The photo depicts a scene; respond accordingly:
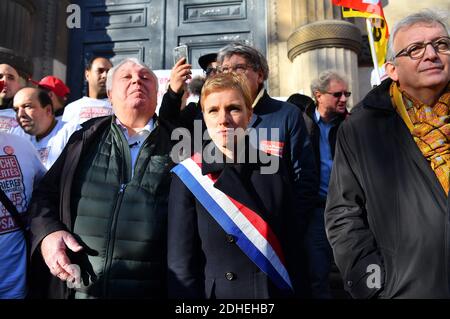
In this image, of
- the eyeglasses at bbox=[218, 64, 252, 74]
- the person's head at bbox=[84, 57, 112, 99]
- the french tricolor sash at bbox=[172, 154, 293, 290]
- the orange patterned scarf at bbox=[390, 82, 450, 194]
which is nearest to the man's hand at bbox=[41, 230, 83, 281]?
the french tricolor sash at bbox=[172, 154, 293, 290]

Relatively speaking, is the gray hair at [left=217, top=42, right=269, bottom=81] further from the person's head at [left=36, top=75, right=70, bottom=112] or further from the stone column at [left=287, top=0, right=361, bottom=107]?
the stone column at [left=287, top=0, right=361, bottom=107]

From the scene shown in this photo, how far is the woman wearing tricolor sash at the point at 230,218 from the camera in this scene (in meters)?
1.91

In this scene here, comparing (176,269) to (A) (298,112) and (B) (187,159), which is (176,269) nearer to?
(B) (187,159)

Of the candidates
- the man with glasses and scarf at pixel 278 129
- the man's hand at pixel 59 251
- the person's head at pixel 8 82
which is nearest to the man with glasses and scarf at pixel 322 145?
the man with glasses and scarf at pixel 278 129

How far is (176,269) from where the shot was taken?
6.31 ft

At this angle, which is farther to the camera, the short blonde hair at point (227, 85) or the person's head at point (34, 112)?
the person's head at point (34, 112)

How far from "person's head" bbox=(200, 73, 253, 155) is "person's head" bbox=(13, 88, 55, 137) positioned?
78.1 inches

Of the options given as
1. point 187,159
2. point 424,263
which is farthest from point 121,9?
point 424,263

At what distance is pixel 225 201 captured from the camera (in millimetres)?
1996

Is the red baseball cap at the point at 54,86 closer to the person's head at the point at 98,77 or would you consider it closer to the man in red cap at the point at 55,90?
the man in red cap at the point at 55,90

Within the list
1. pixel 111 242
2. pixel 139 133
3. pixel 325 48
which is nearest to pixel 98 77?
Answer: pixel 139 133

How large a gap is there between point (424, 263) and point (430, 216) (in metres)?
0.18

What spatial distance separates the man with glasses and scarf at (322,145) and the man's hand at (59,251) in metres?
1.43
